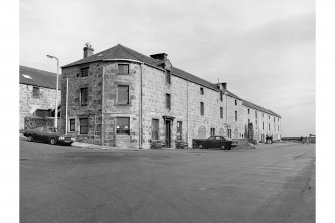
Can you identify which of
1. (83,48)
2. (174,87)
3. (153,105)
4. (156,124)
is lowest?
(156,124)

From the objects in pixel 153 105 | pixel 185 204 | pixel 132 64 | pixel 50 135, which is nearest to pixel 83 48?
pixel 132 64

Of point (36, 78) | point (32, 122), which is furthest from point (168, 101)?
point (36, 78)

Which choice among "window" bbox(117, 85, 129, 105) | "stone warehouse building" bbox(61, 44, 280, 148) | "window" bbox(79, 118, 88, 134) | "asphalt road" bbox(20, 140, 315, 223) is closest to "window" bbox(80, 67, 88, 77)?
"stone warehouse building" bbox(61, 44, 280, 148)

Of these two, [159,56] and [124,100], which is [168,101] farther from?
[124,100]

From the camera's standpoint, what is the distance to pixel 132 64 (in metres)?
27.1

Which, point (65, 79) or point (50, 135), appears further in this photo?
point (65, 79)

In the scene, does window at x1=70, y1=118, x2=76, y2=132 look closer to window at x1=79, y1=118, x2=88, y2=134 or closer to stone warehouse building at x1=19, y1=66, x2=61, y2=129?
window at x1=79, y1=118, x2=88, y2=134

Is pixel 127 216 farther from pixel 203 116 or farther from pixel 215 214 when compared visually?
pixel 203 116

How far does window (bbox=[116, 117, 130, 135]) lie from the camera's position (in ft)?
86.1

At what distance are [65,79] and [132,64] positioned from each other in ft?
25.0

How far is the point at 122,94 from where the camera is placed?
1056 inches

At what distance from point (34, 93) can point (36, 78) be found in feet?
10.5

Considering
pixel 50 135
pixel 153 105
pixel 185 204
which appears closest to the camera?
pixel 185 204

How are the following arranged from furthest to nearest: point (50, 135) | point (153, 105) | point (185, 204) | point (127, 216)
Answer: point (153, 105), point (50, 135), point (185, 204), point (127, 216)
